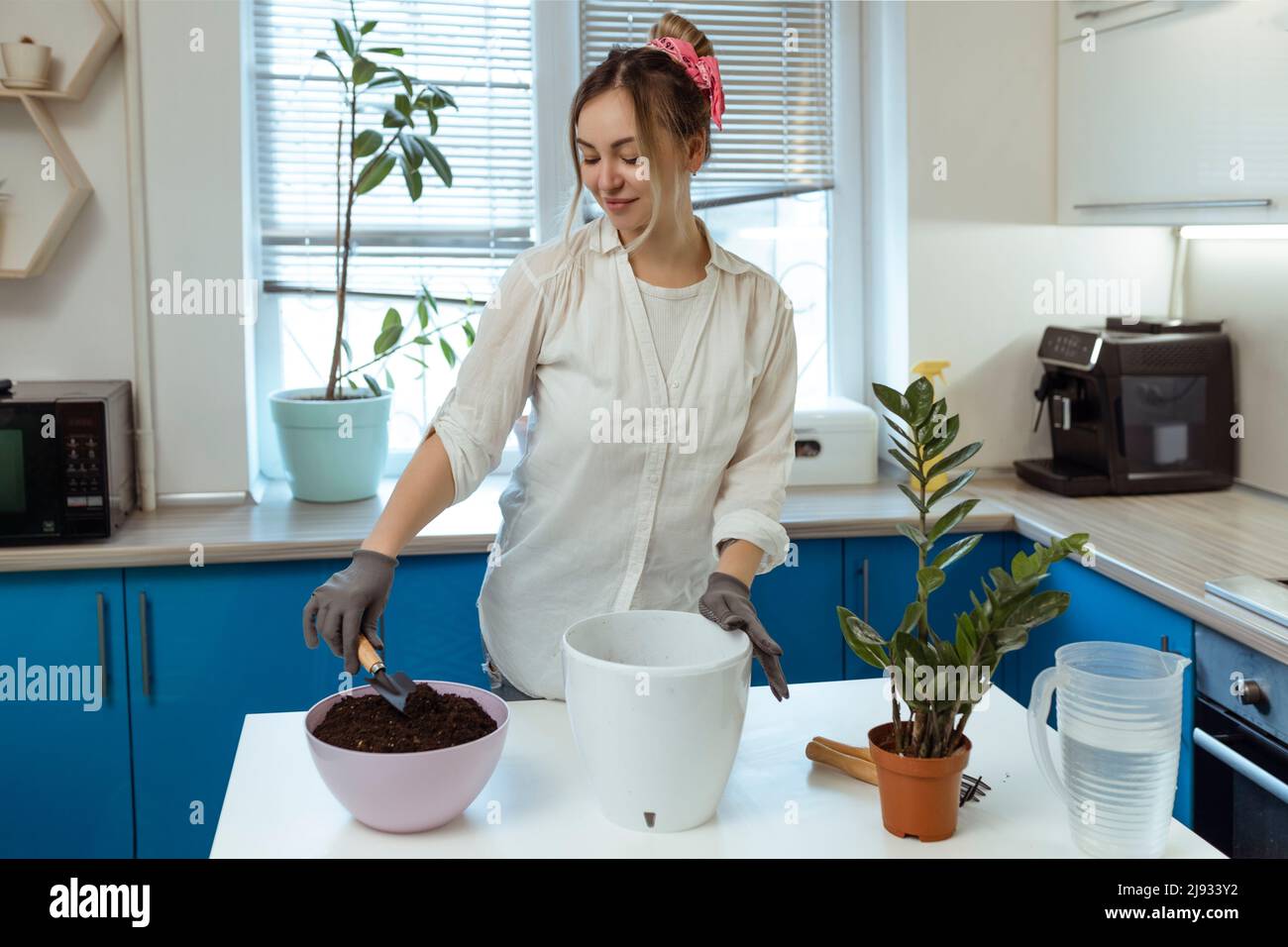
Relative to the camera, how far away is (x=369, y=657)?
1.30 m

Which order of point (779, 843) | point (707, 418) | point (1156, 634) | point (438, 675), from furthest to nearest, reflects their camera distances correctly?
point (438, 675)
point (1156, 634)
point (707, 418)
point (779, 843)

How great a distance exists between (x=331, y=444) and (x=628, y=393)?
1240 millimetres

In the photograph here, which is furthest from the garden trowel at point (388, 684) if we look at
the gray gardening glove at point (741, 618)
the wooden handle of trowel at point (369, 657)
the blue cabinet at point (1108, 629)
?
the blue cabinet at point (1108, 629)

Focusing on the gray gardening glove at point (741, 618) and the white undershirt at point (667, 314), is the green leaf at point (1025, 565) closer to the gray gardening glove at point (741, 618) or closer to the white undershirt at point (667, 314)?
the gray gardening glove at point (741, 618)

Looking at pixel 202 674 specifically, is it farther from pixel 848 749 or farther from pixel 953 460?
pixel 953 460

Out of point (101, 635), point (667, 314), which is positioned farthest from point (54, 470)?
point (667, 314)

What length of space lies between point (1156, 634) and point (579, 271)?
3.74 feet

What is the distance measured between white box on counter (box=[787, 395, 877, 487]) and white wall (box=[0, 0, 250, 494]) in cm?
121

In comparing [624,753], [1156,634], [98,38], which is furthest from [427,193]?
[624,753]

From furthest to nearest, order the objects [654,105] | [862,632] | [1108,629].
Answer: [1108,629] < [654,105] < [862,632]

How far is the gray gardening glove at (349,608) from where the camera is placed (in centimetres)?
138

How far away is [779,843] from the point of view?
3.87 ft

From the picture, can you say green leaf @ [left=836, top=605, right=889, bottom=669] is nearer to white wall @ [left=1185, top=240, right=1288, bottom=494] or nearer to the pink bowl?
the pink bowl
